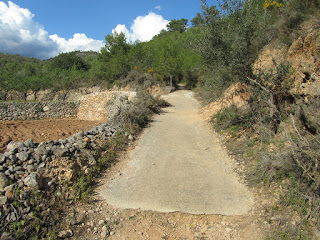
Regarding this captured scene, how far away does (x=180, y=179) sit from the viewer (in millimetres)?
5508

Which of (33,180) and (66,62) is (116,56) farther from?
(33,180)

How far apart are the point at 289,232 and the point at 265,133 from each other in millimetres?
3590

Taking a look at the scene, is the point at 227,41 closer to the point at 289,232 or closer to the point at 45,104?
the point at 289,232

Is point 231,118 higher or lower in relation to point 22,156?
lower

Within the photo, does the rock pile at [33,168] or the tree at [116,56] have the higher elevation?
the tree at [116,56]

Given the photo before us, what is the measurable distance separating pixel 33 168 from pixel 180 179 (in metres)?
3.41

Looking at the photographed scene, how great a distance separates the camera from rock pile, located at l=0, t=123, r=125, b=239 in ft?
Answer: 12.2

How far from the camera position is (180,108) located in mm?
14844

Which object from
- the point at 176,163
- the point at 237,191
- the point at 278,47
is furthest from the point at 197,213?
the point at 278,47

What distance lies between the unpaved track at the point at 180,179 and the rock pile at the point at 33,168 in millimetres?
1024

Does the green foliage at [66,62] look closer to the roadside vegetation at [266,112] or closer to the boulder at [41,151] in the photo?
the roadside vegetation at [266,112]

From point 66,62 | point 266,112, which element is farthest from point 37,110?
point 66,62

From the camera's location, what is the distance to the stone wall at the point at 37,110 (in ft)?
52.7

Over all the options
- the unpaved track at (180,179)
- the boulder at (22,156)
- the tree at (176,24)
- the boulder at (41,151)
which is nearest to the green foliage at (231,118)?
the unpaved track at (180,179)
